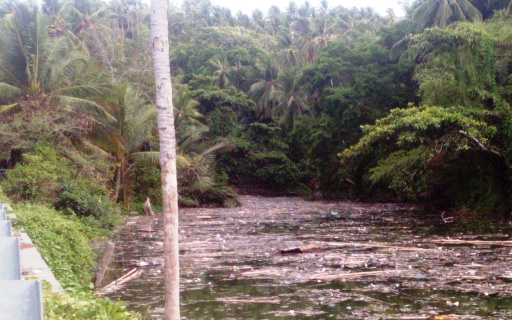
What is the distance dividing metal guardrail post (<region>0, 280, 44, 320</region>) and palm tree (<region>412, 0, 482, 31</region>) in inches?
1114

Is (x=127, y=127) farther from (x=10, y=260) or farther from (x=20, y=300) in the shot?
(x=20, y=300)

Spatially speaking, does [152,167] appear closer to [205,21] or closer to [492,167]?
[492,167]

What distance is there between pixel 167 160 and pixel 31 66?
14539 millimetres

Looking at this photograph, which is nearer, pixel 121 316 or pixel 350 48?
pixel 121 316

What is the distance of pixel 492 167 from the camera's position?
74.5 feet

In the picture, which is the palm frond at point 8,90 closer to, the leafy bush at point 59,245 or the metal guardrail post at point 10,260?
the leafy bush at point 59,245

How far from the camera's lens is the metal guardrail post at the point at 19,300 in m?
3.72

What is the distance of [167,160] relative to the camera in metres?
6.53

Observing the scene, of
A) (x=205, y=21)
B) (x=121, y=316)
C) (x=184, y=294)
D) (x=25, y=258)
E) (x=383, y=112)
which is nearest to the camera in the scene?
(x=121, y=316)

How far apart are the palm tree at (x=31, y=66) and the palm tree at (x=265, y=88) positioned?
2693 centimetres

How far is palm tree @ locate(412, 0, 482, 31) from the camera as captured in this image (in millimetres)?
29500

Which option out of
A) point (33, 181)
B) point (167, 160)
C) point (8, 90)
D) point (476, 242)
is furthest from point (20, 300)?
point (8, 90)

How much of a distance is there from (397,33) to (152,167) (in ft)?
52.5

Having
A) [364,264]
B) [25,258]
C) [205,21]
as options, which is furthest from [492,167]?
[205,21]
